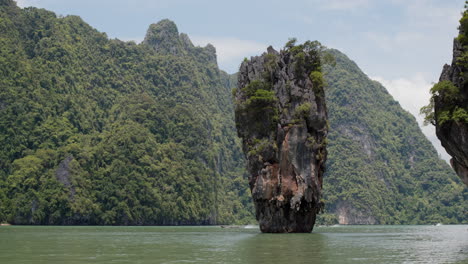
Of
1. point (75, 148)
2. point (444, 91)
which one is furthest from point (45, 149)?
point (444, 91)

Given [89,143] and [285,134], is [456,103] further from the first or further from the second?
[89,143]

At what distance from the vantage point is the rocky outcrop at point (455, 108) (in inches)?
1638

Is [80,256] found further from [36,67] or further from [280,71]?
[36,67]

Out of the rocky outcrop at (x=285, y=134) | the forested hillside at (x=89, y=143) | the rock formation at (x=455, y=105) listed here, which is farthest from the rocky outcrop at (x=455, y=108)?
the forested hillside at (x=89, y=143)

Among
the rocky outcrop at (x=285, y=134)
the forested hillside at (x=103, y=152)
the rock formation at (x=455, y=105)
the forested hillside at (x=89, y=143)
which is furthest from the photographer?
the forested hillside at (x=103, y=152)

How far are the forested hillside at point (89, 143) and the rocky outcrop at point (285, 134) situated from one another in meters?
62.6

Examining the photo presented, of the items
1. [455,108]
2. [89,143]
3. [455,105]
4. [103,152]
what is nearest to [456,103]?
[455,105]

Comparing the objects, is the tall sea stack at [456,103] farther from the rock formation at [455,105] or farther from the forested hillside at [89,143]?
the forested hillside at [89,143]

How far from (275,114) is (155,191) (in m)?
71.3

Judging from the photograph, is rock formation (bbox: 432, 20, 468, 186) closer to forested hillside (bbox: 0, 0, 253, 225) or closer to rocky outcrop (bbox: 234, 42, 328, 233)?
rocky outcrop (bbox: 234, 42, 328, 233)

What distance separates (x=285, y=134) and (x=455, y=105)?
66.5 feet

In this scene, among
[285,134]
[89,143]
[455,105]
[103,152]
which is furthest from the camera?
[89,143]

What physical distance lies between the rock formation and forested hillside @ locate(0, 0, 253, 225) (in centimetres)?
8479

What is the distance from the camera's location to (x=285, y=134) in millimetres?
59688
